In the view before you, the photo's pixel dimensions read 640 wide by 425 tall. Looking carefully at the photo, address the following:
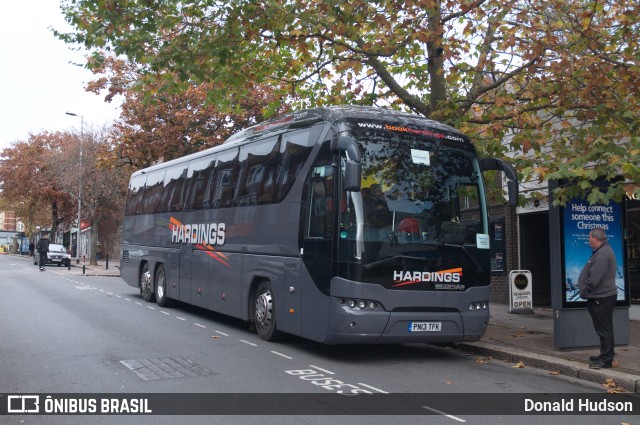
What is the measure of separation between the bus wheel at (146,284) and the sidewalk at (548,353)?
9130mm

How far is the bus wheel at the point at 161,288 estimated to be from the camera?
53.3ft

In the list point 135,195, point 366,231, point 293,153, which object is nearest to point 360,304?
point 366,231

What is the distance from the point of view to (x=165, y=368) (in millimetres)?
8430

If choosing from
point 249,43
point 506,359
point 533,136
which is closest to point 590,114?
point 533,136

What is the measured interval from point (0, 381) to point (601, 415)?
6.90 meters

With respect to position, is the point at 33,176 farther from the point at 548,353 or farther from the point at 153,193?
the point at 548,353

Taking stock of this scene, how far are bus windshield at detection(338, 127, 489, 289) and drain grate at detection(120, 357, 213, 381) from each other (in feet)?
8.19

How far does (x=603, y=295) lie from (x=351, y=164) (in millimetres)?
3928

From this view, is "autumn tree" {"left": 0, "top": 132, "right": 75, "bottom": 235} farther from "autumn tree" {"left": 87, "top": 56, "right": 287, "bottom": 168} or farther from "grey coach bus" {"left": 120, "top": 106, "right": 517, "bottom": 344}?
"grey coach bus" {"left": 120, "top": 106, "right": 517, "bottom": 344}

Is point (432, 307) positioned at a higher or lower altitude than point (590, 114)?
lower

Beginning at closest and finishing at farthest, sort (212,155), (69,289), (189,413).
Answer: (189,413), (212,155), (69,289)

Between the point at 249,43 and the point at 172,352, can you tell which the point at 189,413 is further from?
the point at 249,43

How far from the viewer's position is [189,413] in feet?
20.5

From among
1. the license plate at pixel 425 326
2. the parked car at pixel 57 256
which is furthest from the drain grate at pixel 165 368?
the parked car at pixel 57 256
